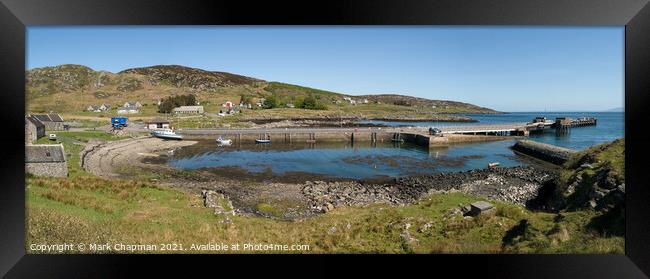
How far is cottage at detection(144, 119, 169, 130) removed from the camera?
35.0 feet

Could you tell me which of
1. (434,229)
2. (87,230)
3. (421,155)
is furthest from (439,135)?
(87,230)

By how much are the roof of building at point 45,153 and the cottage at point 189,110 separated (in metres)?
4.64

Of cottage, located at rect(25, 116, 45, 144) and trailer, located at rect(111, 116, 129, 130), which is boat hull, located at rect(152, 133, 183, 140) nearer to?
trailer, located at rect(111, 116, 129, 130)

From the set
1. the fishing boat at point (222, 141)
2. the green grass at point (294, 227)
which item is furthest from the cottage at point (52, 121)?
the fishing boat at point (222, 141)

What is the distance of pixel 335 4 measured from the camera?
3.75m

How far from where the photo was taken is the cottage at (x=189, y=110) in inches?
411

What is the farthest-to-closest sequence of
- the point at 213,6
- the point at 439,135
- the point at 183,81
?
1. the point at 439,135
2. the point at 183,81
3. the point at 213,6

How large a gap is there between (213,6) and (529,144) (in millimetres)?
10666

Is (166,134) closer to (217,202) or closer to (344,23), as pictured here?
(217,202)

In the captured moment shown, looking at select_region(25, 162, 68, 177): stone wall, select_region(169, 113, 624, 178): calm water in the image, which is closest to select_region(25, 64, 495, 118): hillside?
select_region(25, 162, 68, 177): stone wall

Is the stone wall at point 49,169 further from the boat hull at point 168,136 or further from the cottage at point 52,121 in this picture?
the boat hull at point 168,136

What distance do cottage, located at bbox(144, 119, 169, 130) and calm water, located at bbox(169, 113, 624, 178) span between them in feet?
4.32

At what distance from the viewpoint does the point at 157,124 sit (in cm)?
1103

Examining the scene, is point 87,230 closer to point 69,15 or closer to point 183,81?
point 69,15
